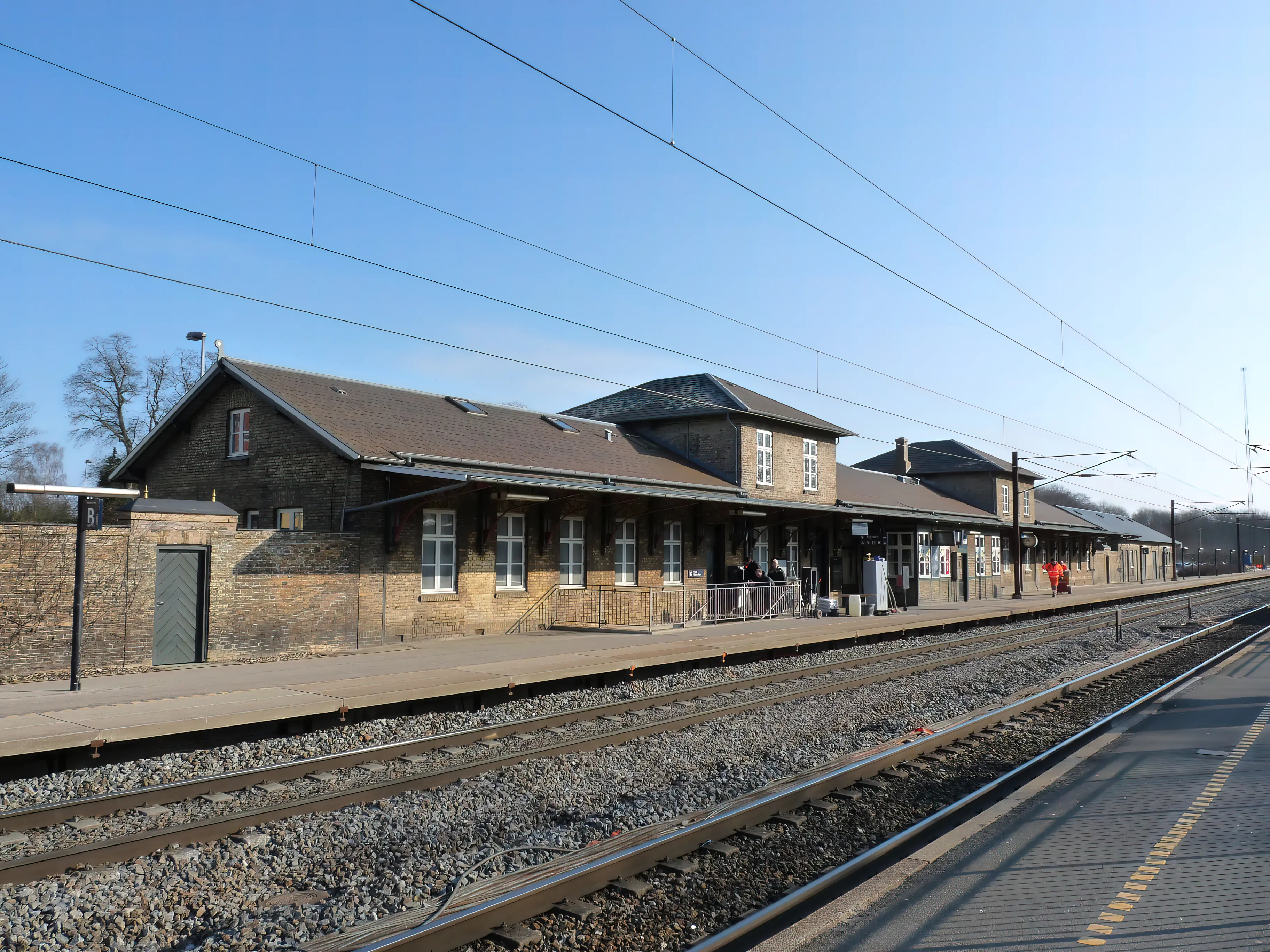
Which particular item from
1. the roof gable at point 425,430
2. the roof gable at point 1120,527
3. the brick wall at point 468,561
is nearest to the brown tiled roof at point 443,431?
the roof gable at point 425,430

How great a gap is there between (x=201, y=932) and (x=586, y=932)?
84.2 inches

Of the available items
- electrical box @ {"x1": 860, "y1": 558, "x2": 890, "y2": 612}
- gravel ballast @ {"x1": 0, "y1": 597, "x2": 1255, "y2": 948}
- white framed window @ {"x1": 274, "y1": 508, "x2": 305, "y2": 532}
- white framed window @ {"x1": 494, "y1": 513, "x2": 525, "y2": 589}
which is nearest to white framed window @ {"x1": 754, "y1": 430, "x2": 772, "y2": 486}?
electrical box @ {"x1": 860, "y1": 558, "x2": 890, "y2": 612}

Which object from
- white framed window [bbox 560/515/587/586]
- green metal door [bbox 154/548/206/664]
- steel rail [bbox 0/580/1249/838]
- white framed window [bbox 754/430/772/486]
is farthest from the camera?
white framed window [bbox 754/430/772/486]

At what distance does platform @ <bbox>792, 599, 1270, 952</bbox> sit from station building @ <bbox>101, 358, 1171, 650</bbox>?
11557 mm

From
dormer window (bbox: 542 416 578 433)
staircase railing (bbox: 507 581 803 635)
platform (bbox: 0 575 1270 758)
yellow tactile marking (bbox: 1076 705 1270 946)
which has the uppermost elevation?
dormer window (bbox: 542 416 578 433)

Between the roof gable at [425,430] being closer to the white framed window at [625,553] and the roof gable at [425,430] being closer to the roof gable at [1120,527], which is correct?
the white framed window at [625,553]

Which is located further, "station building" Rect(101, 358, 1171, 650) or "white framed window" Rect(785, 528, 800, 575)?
"white framed window" Rect(785, 528, 800, 575)

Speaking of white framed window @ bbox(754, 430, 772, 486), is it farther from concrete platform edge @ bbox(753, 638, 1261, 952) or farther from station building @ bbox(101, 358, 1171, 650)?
concrete platform edge @ bbox(753, 638, 1261, 952)

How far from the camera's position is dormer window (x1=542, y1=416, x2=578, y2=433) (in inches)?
1043

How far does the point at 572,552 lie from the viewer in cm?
2195

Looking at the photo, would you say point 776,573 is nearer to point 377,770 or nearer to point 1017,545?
point 1017,545

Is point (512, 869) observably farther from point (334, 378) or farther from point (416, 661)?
point (334, 378)

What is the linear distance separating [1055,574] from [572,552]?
31.7 m

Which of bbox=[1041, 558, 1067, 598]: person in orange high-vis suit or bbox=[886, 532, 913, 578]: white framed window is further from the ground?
bbox=[886, 532, 913, 578]: white framed window
